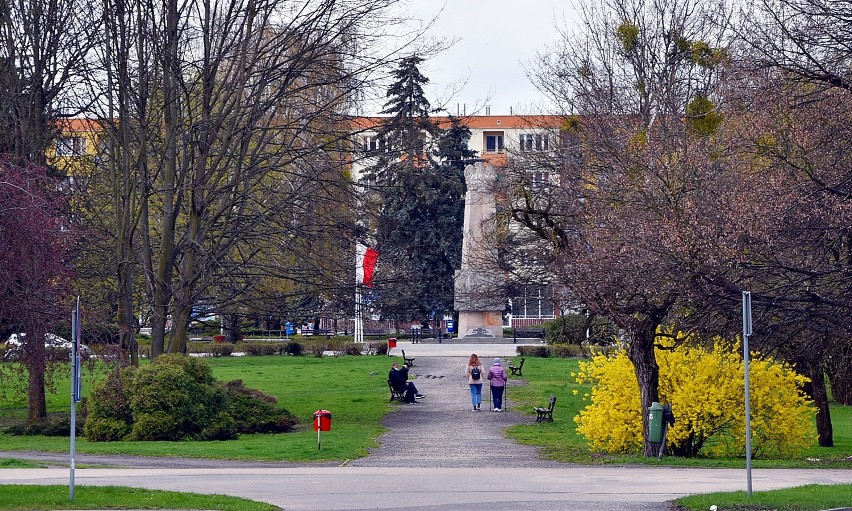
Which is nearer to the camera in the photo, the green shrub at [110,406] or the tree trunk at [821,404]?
the green shrub at [110,406]

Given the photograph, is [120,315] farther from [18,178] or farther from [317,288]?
[18,178]

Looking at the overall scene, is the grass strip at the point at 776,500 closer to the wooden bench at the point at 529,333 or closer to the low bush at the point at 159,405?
the low bush at the point at 159,405

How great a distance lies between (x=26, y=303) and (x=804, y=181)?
45.5ft

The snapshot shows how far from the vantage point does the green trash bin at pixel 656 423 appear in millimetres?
21141

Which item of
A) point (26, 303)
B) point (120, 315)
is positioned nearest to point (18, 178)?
point (26, 303)

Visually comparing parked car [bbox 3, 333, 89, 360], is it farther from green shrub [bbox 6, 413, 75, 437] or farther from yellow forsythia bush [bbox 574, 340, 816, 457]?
yellow forsythia bush [bbox 574, 340, 816, 457]

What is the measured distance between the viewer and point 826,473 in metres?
18.8

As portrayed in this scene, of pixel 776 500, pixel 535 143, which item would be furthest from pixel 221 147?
pixel 535 143

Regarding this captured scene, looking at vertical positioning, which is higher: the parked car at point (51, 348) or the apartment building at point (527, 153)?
the apartment building at point (527, 153)

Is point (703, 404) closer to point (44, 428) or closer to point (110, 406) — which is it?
point (110, 406)

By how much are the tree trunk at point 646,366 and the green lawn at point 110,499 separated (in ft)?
32.0

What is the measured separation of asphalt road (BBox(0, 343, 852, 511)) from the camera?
48.2 ft

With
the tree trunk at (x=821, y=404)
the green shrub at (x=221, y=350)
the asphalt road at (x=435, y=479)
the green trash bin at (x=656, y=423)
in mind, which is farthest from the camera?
the green shrub at (x=221, y=350)

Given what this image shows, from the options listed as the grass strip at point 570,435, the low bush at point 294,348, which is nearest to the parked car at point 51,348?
the grass strip at point 570,435
